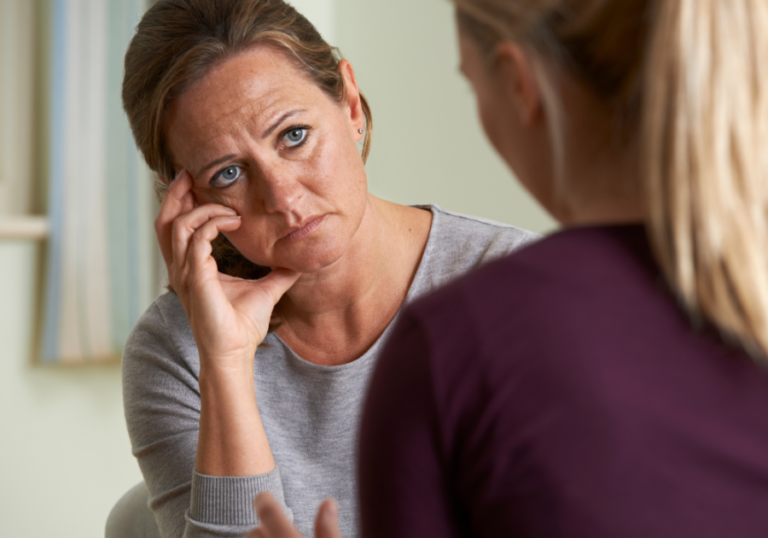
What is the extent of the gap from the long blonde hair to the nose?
74cm

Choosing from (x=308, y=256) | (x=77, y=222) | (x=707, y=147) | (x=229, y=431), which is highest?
(x=707, y=147)

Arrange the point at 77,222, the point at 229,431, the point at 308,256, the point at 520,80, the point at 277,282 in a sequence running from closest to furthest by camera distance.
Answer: the point at 520,80
the point at 229,431
the point at 308,256
the point at 277,282
the point at 77,222

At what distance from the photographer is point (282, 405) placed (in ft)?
4.39

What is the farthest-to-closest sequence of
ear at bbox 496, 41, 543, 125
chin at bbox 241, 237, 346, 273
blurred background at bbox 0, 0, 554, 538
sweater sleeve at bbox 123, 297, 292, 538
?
blurred background at bbox 0, 0, 554, 538 < chin at bbox 241, 237, 346, 273 < sweater sleeve at bbox 123, 297, 292, 538 < ear at bbox 496, 41, 543, 125

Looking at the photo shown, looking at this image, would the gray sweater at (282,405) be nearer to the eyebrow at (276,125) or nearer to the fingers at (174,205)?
the fingers at (174,205)

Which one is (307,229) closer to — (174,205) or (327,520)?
(174,205)

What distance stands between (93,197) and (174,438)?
1288 mm

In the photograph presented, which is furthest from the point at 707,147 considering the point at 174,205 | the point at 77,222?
the point at 77,222

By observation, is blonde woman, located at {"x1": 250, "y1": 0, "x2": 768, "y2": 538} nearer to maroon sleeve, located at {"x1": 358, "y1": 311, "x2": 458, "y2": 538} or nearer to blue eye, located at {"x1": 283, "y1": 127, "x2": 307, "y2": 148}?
maroon sleeve, located at {"x1": 358, "y1": 311, "x2": 458, "y2": 538}

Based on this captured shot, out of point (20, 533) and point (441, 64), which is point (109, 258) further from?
point (441, 64)

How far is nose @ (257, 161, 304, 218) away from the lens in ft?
3.78

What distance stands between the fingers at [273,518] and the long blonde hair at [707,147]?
0.38 m

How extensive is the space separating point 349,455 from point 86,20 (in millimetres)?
1681

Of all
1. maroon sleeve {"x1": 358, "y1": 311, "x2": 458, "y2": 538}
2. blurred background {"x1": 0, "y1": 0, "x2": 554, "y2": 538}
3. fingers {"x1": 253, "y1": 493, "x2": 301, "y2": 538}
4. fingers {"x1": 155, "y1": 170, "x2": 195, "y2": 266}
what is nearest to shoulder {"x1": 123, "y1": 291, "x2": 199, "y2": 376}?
fingers {"x1": 155, "y1": 170, "x2": 195, "y2": 266}
